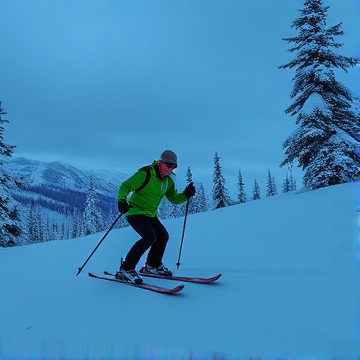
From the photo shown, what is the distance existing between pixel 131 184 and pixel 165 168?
0.64m

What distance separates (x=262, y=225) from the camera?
31.8 feet

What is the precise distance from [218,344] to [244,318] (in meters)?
0.64

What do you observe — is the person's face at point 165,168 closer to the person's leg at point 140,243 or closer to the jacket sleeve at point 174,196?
the jacket sleeve at point 174,196

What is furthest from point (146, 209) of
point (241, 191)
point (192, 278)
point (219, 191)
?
point (241, 191)

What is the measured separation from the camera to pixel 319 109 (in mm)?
17344

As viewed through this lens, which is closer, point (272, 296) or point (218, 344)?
point (218, 344)

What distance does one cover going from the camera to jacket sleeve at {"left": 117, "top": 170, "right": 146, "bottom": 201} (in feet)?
17.6

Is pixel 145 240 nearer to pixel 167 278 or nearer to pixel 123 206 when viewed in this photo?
pixel 123 206

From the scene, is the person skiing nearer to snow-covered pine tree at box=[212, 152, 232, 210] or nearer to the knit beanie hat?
the knit beanie hat

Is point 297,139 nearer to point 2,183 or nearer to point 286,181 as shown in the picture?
point 2,183

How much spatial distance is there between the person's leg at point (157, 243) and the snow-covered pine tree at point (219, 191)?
3462 cm

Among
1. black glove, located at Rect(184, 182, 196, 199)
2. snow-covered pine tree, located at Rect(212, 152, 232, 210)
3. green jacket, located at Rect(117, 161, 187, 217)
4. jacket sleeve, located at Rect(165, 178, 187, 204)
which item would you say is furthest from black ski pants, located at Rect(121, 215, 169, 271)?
snow-covered pine tree, located at Rect(212, 152, 232, 210)

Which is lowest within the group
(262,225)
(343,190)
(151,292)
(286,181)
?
(151,292)

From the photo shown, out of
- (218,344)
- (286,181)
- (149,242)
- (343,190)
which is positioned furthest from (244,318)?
(286,181)
